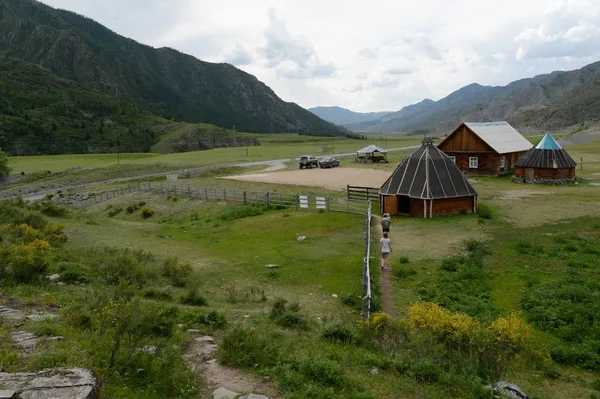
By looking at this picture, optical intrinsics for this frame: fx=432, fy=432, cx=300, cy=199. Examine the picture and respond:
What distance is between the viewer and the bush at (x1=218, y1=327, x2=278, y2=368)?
8430 millimetres

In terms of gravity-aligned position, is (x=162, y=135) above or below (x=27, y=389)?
above

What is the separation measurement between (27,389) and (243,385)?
130 inches

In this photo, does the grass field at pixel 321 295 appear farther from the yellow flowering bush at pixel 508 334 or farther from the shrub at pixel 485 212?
the yellow flowering bush at pixel 508 334

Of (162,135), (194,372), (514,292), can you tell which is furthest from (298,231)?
(162,135)

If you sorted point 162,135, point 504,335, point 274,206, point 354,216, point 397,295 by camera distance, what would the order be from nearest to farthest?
point 504,335, point 397,295, point 354,216, point 274,206, point 162,135

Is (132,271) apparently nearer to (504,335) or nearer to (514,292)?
(504,335)

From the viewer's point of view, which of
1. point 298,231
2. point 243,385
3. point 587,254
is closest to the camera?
point 243,385

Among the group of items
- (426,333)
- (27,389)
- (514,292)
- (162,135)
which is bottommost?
(514,292)

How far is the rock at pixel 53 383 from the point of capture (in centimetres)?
607

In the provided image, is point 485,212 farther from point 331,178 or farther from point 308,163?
point 308,163

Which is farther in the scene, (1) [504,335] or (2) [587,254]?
(2) [587,254]

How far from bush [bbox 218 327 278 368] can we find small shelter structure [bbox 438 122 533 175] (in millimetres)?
42452

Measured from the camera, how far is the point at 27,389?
6160mm

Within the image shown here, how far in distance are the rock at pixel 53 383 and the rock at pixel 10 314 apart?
11.7 feet
